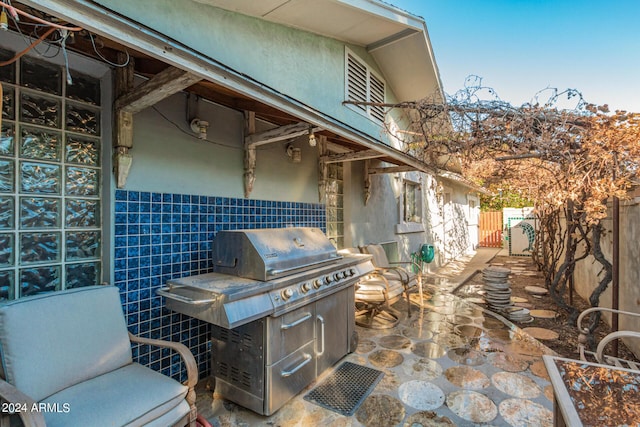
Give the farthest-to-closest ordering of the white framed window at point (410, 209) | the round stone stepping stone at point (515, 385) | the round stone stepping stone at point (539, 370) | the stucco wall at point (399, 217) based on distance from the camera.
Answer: the white framed window at point (410, 209)
the stucco wall at point (399, 217)
the round stone stepping stone at point (539, 370)
the round stone stepping stone at point (515, 385)

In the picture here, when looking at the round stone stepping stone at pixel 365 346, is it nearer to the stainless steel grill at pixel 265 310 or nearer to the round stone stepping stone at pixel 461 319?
the stainless steel grill at pixel 265 310

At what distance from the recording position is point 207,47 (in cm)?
304

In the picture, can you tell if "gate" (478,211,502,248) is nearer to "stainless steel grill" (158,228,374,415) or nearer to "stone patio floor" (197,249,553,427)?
"stone patio floor" (197,249,553,427)

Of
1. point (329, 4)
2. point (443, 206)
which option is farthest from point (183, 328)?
point (443, 206)

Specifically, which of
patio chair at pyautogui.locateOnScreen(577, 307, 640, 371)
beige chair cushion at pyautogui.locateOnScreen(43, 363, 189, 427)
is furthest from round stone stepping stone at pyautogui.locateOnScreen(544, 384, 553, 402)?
beige chair cushion at pyautogui.locateOnScreen(43, 363, 189, 427)

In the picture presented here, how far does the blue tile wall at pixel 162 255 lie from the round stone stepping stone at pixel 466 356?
119 inches

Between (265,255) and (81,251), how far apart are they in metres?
1.55

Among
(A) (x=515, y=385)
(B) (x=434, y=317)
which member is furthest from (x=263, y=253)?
(B) (x=434, y=317)

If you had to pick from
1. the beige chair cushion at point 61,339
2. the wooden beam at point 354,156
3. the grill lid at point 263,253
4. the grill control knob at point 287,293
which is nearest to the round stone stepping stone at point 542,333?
the wooden beam at point 354,156

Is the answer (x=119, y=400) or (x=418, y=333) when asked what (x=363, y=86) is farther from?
(x=119, y=400)

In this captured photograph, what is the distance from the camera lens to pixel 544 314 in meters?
5.60

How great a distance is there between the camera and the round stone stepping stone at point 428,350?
3779 mm

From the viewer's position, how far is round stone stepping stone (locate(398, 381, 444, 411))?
2770 mm

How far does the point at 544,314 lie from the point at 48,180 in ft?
24.9
